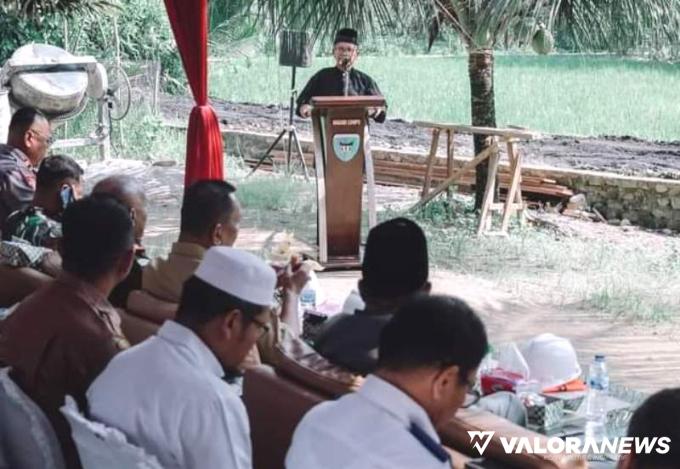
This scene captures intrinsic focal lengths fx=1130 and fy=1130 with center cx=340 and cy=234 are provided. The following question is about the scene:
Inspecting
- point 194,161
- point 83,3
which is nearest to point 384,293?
point 194,161

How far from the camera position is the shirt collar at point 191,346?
2.48 m

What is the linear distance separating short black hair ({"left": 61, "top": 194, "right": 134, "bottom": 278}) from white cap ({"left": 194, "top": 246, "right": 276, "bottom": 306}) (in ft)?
1.92

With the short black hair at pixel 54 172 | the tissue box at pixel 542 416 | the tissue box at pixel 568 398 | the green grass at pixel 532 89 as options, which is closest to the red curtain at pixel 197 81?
the short black hair at pixel 54 172

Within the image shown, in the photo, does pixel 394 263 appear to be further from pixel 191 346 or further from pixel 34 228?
pixel 34 228

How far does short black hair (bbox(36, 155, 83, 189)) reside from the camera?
15.6ft

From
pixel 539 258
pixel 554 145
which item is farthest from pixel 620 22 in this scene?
pixel 554 145

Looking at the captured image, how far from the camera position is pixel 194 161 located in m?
6.02

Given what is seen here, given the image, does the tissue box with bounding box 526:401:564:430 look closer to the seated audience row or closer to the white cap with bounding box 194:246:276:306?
the seated audience row

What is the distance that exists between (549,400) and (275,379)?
0.79 meters

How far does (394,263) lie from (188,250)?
100 cm

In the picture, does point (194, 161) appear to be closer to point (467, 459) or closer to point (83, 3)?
point (467, 459)

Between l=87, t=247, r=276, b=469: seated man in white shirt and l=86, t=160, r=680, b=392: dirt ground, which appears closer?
l=87, t=247, r=276, b=469: seated man in white shirt

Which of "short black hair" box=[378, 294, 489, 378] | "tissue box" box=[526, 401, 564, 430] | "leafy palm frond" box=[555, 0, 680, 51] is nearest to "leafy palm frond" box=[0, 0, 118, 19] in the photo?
"leafy palm frond" box=[555, 0, 680, 51]

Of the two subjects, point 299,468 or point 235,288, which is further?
point 235,288
